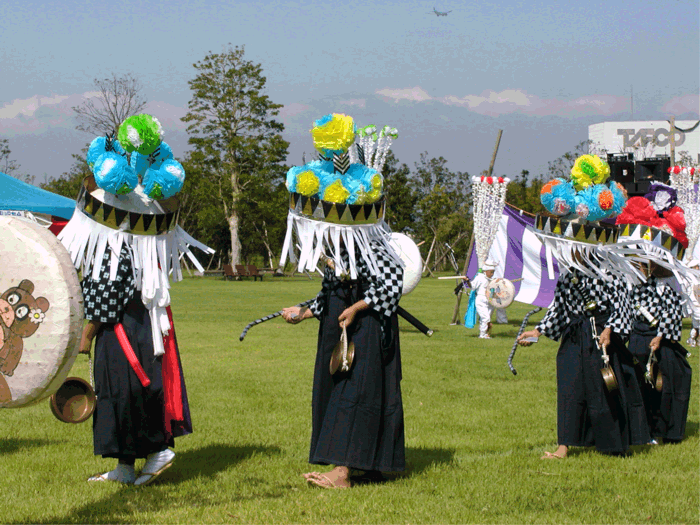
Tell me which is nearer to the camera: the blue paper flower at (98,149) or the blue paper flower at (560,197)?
the blue paper flower at (98,149)

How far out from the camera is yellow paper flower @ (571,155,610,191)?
5871 millimetres

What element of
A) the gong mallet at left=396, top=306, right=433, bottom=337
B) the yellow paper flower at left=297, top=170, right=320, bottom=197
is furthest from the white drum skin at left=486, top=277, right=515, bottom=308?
the yellow paper flower at left=297, top=170, right=320, bottom=197

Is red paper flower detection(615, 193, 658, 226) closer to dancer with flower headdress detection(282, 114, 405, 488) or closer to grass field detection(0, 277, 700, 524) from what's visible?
grass field detection(0, 277, 700, 524)

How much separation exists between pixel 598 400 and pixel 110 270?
11.0 feet

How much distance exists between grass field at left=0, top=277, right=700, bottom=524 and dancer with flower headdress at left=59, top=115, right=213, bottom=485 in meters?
0.34

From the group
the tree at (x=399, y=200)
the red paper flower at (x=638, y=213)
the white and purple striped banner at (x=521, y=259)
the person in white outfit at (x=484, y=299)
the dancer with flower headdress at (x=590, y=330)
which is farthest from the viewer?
the tree at (x=399, y=200)

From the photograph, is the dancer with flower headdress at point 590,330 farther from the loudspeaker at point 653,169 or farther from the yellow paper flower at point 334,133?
the loudspeaker at point 653,169

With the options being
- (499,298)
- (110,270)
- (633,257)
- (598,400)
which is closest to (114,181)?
(110,270)

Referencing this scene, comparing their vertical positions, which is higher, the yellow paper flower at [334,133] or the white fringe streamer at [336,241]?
the yellow paper flower at [334,133]

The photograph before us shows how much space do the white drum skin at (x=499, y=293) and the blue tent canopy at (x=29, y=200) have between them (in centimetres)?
682

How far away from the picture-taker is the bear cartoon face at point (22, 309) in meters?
3.44

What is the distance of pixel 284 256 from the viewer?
4898mm

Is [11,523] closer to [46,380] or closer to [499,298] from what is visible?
[46,380]

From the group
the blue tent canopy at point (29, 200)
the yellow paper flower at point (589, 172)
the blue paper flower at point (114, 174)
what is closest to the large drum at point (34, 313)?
the blue paper flower at point (114, 174)
